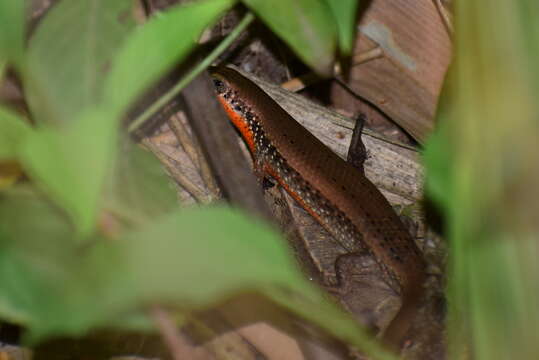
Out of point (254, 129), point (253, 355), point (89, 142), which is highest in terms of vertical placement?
point (254, 129)

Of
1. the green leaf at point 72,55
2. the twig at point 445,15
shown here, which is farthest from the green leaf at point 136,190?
the twig at point 445,15

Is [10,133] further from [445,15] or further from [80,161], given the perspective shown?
[445,15]

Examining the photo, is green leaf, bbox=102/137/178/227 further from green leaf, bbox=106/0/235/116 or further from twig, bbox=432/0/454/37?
twig, bbox=432/0/454/37

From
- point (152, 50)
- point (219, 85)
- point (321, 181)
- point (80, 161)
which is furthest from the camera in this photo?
point (219, 85)

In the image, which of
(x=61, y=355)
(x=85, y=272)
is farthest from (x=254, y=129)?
(x=85, y=272)

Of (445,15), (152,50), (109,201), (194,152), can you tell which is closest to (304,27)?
(152,50)

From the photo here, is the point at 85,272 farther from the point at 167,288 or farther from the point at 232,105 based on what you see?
the point at 232,105

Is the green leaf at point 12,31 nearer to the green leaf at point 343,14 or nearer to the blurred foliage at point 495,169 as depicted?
the green leaf at point 343,14

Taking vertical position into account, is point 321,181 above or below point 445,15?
below
